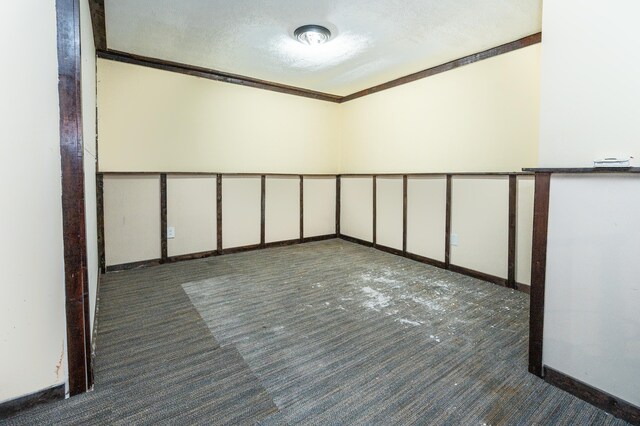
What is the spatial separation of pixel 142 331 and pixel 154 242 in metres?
1.83

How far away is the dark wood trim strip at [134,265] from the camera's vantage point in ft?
11.5

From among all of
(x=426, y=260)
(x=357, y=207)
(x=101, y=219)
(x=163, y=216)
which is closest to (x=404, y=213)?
(x=426, y=260)

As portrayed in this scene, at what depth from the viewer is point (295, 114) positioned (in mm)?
4945

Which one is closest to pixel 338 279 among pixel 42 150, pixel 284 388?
pixel 284 388

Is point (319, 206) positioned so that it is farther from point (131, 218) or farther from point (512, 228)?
point (512, 228)

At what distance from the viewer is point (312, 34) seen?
9.70 ft

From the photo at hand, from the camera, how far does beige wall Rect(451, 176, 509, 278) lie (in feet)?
10.2

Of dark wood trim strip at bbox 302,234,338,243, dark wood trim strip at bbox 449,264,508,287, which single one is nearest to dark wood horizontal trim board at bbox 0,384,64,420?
dark wood trim strip at bbox 449,264,508,287

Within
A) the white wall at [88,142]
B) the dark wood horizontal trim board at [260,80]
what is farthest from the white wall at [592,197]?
the white wall at [88,142]

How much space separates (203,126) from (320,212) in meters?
2.10

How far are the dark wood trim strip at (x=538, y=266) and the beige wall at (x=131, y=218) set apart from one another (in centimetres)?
363

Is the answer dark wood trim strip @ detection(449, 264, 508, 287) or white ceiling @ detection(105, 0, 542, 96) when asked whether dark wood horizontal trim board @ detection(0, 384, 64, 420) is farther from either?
dark wood trim strip @ detection(449, 264, 508, 287)

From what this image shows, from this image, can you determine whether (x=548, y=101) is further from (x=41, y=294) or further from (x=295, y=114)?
(x=295, y=114)

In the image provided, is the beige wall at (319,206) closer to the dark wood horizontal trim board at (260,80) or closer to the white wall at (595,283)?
the dark wood horizontal trim board at (260,80)
